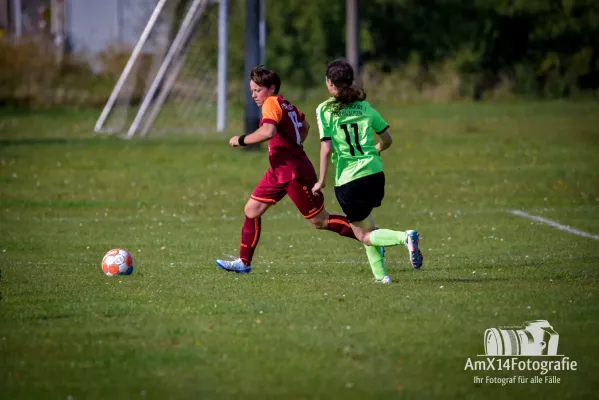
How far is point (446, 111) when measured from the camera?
3669 cm

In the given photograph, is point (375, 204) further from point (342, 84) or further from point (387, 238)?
point (342, 84)

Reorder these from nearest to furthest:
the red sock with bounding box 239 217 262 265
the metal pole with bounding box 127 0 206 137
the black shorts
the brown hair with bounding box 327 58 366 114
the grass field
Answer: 1. the grass field
2. the brown hair with bounding box 327 58 366 114
3. the black shorts
4. the red sock with bounding box 239 217 262 265
5. the metal pole with bounding box 127 0 206 137

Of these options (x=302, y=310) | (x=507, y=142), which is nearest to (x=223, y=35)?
(x=507, y=142)

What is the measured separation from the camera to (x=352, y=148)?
9.20m

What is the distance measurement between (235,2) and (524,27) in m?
13.4

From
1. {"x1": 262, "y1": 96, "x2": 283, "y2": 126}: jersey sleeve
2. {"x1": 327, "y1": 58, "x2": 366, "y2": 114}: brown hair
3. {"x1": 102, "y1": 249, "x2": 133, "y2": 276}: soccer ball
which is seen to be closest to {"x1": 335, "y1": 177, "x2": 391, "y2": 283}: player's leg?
{"x1": 327, "y1": 58, "x2": 366, "y2": 114}: brown hair

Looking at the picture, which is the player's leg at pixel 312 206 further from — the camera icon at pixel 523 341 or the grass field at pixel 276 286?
the camera icon at pixel 523 341

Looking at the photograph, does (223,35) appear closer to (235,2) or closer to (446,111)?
(446,111)

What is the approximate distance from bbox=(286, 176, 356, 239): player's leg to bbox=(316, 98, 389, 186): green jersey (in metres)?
0.65

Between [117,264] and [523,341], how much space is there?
439 cm

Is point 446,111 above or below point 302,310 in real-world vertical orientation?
below

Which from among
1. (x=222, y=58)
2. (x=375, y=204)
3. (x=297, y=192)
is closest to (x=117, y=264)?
(x=297, y=192)

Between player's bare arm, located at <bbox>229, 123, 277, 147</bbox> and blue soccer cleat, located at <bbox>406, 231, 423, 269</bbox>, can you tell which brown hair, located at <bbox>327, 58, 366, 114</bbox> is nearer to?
player's bare arm, located at <bbox>229, 123, 277, 147</bbox>

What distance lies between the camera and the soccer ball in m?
10.2
